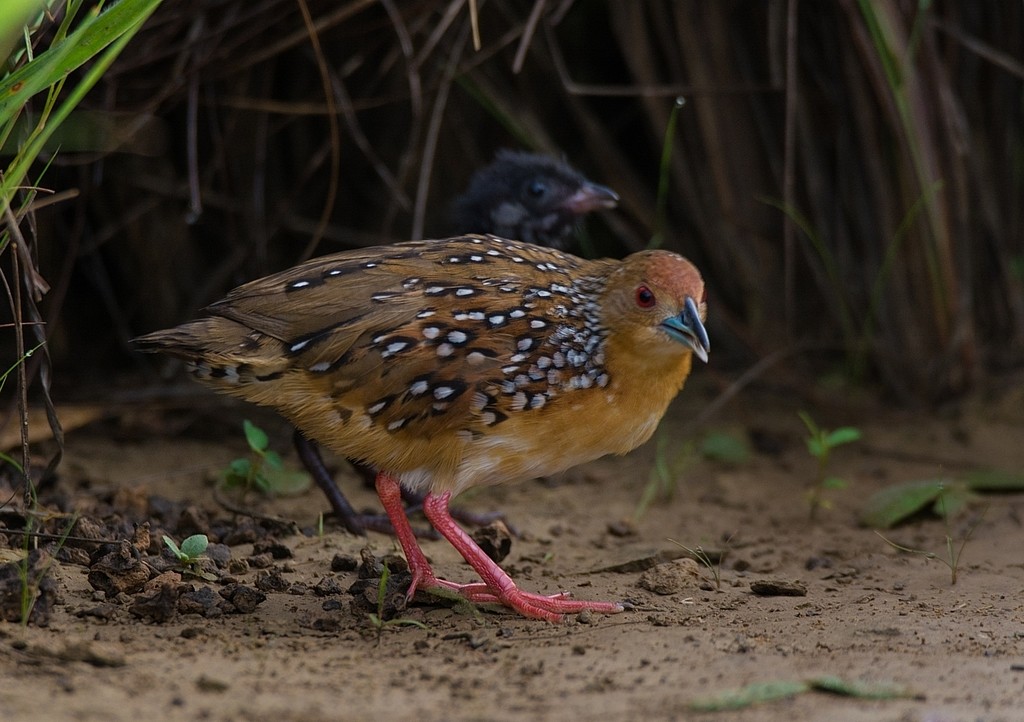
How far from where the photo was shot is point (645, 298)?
12.8 ft

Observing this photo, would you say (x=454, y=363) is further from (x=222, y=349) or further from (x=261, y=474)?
(x=261, y=474)

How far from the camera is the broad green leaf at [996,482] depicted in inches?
206

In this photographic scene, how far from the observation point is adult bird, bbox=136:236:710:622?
3.76 meters

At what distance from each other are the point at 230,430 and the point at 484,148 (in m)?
2.11

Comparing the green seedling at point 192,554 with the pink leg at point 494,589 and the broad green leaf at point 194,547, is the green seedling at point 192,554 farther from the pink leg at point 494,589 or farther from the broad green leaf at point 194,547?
the pink leg at point 494,589

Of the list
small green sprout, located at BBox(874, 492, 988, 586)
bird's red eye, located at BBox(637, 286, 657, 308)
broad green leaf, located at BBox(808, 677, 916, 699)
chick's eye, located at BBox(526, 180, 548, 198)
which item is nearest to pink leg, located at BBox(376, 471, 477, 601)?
bird's red eye, located at BBox(637, 286, 657, 308)

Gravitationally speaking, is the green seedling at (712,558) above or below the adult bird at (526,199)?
below

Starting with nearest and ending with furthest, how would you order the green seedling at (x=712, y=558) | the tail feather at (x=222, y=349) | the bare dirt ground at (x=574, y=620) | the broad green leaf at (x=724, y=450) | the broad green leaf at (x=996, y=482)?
the bare dirt ground at (x=574, y=620) → the tail feather at (x=222, y=349) → the green seedling at (x=712, y=558) → the broad green leaf at (x=996, y=482) → the broad green leaf at (x=724, y=450)

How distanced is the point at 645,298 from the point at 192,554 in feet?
5.34

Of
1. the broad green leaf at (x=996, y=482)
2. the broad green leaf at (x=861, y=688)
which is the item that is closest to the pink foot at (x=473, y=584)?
the broad green leaf at (x=861, y=688)

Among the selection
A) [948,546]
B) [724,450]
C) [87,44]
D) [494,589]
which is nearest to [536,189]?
[724,450]

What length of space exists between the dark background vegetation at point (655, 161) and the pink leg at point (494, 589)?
1750 mm

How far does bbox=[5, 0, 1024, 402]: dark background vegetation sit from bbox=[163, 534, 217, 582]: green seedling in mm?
1955

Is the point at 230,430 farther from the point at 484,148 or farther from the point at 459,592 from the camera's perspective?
the point at 459,592
